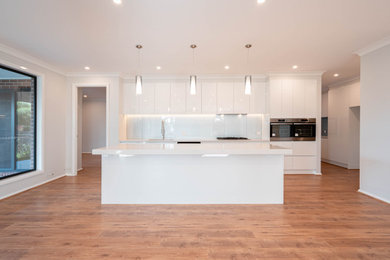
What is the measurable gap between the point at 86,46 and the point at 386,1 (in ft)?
14.0

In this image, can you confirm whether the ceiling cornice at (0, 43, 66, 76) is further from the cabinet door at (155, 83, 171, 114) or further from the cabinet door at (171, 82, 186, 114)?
the cabinet door at (171, 82, 186, 114)

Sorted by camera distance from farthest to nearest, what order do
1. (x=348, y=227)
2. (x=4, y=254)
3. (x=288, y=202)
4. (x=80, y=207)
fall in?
(x=288, y=202) → (x=80, y=207) → (x=348, y=227) → (x=4, y=254)

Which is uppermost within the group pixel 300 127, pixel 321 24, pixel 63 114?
pixel 321 24

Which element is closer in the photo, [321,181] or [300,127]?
[321,181]

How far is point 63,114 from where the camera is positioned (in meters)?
4.92

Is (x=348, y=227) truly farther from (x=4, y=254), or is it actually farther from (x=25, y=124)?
(x=25, y=124)

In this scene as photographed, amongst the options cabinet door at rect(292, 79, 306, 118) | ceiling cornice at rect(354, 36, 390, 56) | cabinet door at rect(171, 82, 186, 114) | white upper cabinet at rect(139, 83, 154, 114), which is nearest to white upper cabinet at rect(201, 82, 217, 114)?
cabinet door at rect(171, 82, 186, 114)

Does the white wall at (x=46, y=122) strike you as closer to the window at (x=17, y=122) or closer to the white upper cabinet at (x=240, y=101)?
the window at (x=17, y=122)

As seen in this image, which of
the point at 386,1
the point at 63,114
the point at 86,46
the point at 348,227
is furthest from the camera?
the point at 63,114

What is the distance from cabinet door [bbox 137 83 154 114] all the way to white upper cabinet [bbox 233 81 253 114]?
2262 mm

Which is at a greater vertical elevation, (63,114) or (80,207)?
(63,114)

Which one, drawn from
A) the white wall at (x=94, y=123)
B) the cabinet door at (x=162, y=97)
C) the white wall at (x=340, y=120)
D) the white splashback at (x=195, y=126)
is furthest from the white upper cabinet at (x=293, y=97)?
the white wall at (x=94, y=123)

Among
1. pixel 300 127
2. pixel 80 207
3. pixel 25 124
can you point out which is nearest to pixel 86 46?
pixel 25 124

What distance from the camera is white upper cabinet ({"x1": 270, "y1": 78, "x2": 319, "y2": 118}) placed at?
5012 mm
